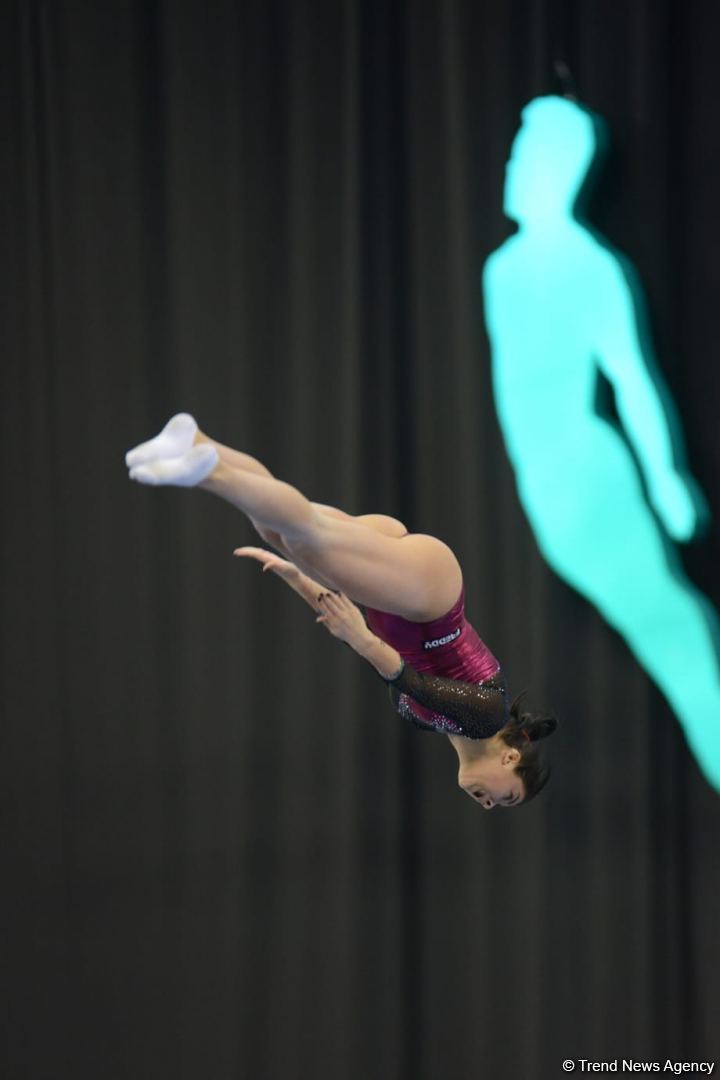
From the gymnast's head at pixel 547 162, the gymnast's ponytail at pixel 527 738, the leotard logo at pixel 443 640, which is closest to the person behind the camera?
the leotard logo at pixel 443 640

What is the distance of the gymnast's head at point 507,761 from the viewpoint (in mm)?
2949

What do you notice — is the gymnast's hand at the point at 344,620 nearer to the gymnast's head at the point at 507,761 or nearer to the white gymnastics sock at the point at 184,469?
the white gymnastics sock at the point at 184,469

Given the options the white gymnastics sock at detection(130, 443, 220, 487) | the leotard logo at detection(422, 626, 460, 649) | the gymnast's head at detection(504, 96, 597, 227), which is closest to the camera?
the white gymnastics sock at detection(130, 443, 220, 487)

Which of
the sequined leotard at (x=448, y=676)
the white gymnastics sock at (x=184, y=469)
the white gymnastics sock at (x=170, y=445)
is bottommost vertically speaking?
the sequined leotard at (x=448, y=676)

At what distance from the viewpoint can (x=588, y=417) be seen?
13.9ft

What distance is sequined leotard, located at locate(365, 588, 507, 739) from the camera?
2.68 meters

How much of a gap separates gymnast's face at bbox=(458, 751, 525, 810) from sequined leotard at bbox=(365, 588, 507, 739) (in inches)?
6.3

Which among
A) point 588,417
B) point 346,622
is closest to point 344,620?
point 346,622

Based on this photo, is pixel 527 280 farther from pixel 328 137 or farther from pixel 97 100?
pixel 97 100

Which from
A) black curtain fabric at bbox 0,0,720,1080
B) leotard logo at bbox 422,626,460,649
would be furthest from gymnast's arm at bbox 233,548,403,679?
black curtain fabric at bbox 0,0,720,1080

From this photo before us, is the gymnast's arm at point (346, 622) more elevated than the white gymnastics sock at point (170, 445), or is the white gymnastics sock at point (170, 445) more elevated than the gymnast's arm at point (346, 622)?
the white gymnastics sock at point (170, 445)

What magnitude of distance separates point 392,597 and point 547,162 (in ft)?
7.11

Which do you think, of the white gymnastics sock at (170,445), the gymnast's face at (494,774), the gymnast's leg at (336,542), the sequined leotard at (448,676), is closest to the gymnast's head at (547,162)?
the gymnast's leg at (336,542)

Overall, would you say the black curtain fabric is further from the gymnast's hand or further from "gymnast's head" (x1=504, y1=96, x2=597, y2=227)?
the gymnast's hand
